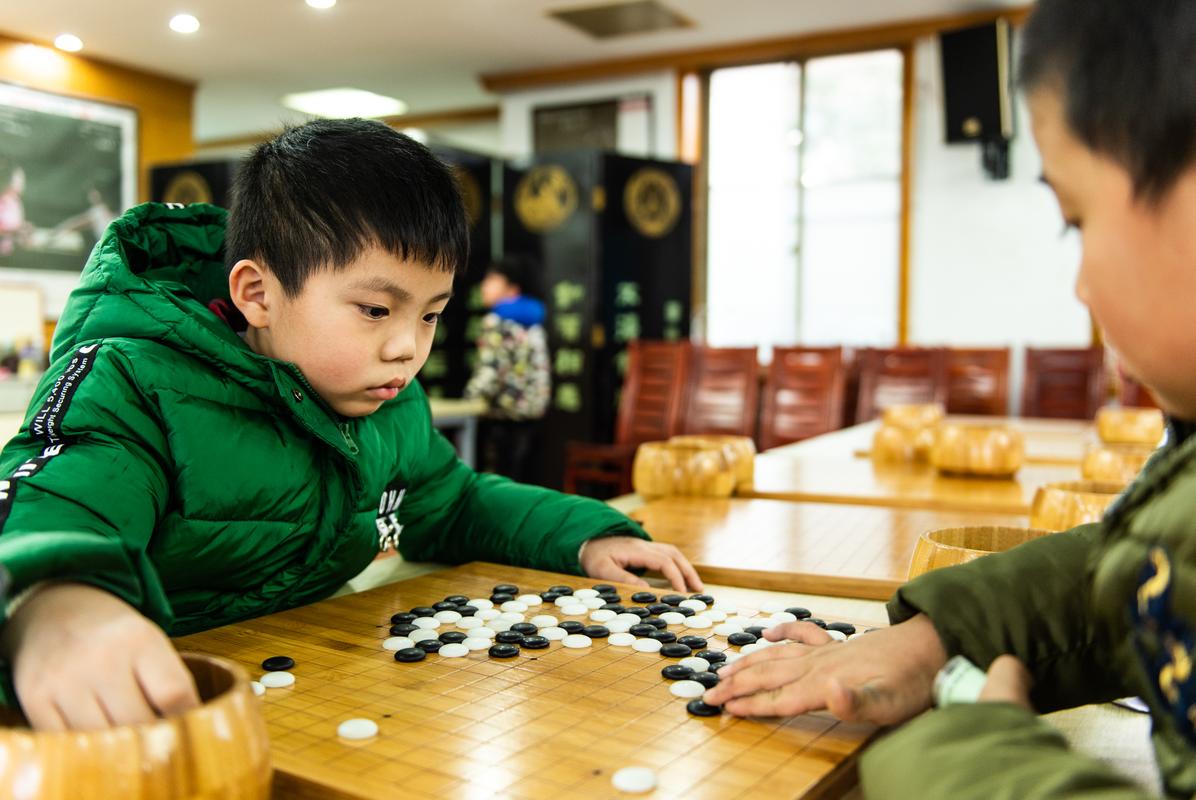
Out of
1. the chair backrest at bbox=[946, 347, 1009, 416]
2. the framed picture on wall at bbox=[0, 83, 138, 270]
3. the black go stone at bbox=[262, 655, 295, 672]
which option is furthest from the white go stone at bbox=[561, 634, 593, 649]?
the framed picture on wall at bbox=[0, 83, 138, 270]

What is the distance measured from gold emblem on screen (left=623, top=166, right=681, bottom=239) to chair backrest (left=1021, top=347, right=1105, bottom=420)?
2.69 meters

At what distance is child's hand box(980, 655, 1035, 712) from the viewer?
594 millimetres

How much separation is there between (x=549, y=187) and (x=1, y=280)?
388cm

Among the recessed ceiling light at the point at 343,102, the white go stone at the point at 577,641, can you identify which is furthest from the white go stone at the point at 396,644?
the recessed ceiling light at the point at 343,102

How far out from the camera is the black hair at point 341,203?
101 centimetres

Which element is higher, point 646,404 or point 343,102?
point 343,102

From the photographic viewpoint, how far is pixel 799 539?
1.43m

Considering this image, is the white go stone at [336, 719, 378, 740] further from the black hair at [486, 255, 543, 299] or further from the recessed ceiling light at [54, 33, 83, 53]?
the recessed ceiling light at [54, 33, 83, 53]

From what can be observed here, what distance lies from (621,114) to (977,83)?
8.97ft

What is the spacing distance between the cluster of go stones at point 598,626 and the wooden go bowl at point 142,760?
0.29 metres

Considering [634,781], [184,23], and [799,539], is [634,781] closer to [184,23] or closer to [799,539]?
[799,539]

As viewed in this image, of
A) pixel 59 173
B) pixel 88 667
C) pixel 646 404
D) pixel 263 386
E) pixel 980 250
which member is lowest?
pixel 646 404

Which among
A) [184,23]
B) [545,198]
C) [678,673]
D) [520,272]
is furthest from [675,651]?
[184,23]

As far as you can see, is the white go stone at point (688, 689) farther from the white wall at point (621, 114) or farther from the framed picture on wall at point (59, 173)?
the framed picture on wall at point (59, 173)
